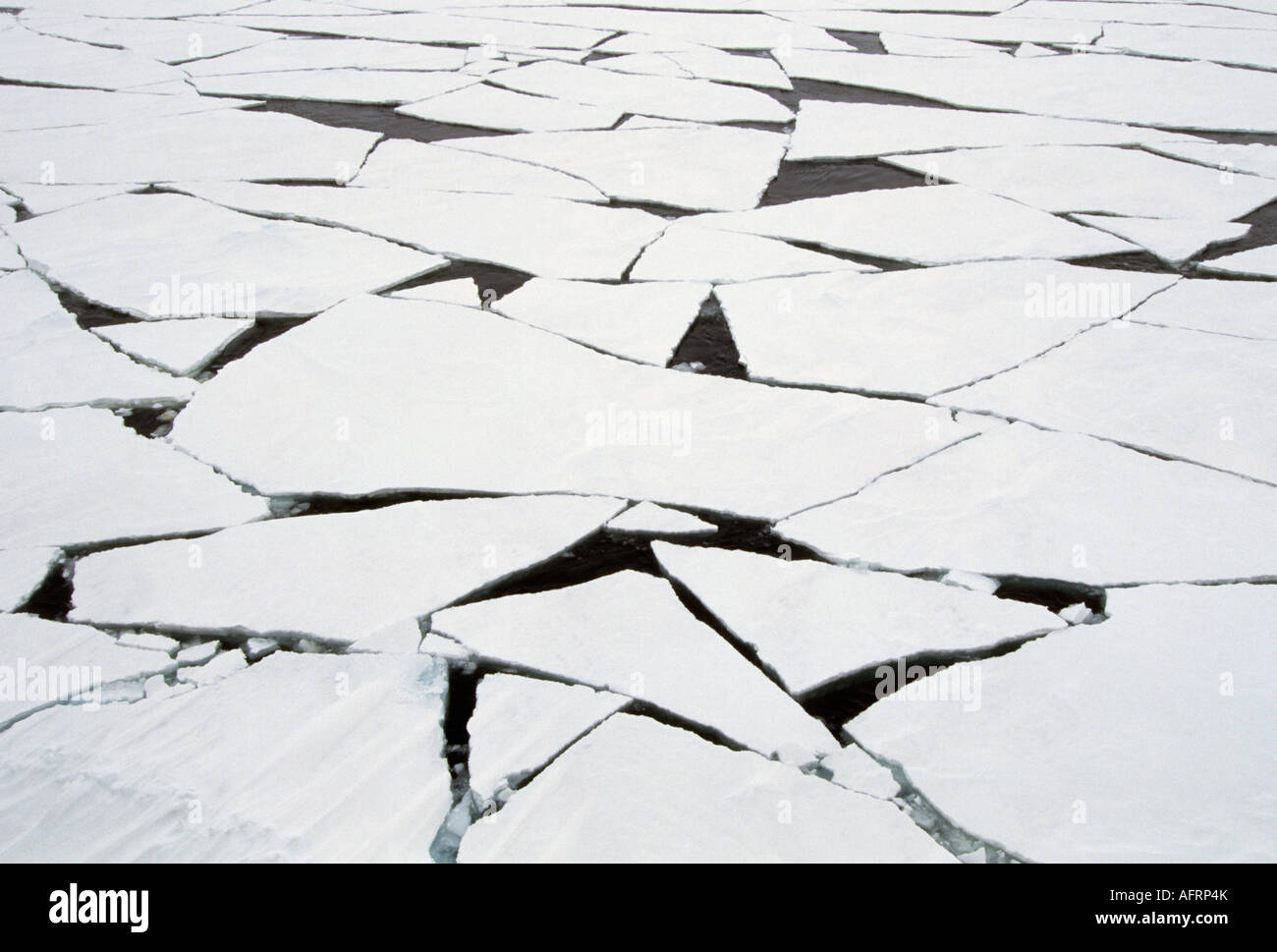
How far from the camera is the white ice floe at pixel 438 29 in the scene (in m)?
3.77

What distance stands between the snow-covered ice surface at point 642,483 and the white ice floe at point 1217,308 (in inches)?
0.4

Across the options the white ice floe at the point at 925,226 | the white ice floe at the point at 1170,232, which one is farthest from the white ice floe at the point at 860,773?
the white ice floe at the point at 1170,232

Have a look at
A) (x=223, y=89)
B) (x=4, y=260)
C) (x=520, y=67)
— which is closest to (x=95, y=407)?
(x=4, y=260)

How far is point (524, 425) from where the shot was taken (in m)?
1.61

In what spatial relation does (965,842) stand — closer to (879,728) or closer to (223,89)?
(879,728)

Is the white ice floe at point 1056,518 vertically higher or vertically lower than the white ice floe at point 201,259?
lower

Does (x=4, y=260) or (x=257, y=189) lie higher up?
(x=257, y=189)

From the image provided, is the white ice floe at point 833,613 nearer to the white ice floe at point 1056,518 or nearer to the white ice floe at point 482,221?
the white ice floe at point 1056,518

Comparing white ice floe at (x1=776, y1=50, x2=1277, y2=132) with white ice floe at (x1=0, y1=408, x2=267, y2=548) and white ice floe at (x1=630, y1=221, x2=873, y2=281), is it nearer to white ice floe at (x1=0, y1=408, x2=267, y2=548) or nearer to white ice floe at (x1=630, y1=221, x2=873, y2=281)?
white ice floe at (x1=630, y1=221, x2=873, y2=281)

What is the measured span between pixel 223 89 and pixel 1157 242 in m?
2.74

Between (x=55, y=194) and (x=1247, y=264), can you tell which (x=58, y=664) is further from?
(x=1247, y=264)
